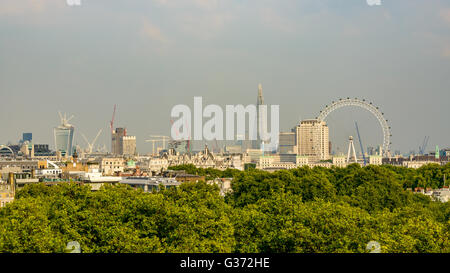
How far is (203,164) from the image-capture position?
637 ft

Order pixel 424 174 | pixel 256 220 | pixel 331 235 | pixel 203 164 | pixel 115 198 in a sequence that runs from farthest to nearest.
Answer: pixel 203 164
pixel 424 174
pixel 115 198
pixel 256 220
pixel 331 235

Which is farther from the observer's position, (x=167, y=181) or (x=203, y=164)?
(x=203, y=164)

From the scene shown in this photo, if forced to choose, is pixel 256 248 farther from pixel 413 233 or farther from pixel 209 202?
pixel 209 202

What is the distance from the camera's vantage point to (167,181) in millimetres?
83500

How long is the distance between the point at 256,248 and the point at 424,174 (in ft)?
253
